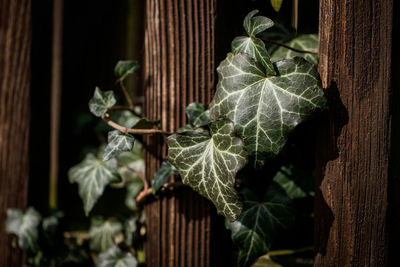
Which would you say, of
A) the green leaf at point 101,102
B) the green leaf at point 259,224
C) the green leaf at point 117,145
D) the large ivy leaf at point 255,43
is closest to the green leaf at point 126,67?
the green leaf at point 101,102

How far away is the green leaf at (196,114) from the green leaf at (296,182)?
294mm

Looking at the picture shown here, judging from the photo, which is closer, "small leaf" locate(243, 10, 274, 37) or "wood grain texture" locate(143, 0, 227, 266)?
"small leaf" locate(243, 10, 274, 37)

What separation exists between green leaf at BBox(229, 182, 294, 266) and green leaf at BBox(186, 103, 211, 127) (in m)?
0.23

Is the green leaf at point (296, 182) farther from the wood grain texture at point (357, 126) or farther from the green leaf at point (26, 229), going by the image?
the green leaf at point (26, 229)

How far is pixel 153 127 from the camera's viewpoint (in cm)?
83

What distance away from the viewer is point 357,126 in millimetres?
661

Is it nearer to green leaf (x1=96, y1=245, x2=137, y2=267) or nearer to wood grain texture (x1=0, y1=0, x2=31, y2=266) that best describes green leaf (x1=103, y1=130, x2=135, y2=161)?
green leaf (x1=96, y1=245, x2=137, y2=267)

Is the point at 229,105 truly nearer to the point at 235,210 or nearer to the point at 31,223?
the point at 235,210

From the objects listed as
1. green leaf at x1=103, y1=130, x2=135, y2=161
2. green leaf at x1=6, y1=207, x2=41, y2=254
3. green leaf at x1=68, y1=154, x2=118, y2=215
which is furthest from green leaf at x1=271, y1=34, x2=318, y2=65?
green leaf at x1=6, y1=207, x2=41, y2=254


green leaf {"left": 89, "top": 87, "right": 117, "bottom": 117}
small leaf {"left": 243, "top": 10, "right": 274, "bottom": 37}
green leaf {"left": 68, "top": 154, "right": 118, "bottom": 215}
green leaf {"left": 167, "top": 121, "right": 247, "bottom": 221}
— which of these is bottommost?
green leaf {"left": 68, "top": 154, "right": 118, "bottom": 215}

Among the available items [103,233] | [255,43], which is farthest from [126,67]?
[103,233]

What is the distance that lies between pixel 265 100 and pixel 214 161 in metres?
0.17

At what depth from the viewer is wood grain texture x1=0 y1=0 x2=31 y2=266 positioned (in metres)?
1.05

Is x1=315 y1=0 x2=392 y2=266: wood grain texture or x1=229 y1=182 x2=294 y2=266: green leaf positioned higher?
x1=315 y1=0 x2=392 y2=266: wood grain texture
